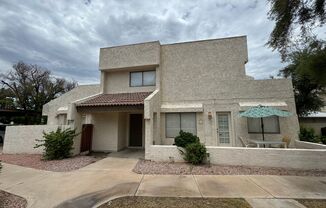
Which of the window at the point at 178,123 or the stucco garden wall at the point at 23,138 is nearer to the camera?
the stucco garden wall at the point at 23,138

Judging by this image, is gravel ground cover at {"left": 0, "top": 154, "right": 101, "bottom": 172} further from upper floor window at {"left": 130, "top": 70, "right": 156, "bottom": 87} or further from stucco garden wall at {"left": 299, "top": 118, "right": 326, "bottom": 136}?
stucco garden wall at {"left": 299, "top": 118, "right": 326, "bottom": 136}

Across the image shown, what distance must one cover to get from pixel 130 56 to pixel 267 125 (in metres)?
11.6

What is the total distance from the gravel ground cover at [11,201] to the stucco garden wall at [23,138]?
721cm

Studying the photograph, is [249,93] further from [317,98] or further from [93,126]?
[93,126]

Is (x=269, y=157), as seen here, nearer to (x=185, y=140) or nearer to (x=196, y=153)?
(x=196, y=153)

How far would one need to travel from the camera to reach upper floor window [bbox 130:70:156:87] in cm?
1416

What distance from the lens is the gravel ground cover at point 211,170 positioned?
295 inches

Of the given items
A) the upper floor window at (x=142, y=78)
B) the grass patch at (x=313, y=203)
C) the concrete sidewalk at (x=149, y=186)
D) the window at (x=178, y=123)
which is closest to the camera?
the grass patch at (x=313, y=203)

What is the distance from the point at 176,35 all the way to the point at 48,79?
1004 inches

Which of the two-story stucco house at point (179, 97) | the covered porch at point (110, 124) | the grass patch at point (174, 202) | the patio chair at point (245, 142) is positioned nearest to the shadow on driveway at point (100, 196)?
the grass patch at point (174, 202)

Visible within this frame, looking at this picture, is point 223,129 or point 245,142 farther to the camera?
point 223,129

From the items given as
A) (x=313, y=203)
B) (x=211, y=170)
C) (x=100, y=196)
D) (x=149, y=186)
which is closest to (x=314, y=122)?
(x=211, y=170)

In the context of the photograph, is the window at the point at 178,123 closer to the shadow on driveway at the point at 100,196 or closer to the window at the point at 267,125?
the window at the point at 267,125

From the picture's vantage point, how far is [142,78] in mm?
14406
